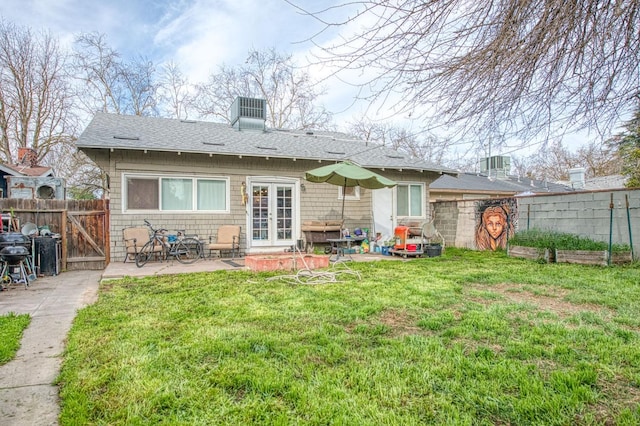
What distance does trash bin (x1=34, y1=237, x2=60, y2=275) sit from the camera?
7.40m

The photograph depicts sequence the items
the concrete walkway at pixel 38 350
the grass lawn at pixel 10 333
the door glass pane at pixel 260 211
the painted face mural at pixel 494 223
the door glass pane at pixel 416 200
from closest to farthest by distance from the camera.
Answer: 1. the concrete walkway at pixel 38 350
2. the grass lawn at pixel 10 333
3. the door glass pane at pixel 260 211
4. the painted face mural at pixel 494 223
5. the door glass pane at pixel 416 200

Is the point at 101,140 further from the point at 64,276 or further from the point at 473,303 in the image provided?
the point at 473,303

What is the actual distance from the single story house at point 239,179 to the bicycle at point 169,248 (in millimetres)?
340

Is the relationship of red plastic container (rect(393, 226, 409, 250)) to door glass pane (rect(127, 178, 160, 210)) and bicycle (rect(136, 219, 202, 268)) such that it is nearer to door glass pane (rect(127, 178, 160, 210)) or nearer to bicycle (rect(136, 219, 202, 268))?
bicycle (rect(136, 219, 202, 268))

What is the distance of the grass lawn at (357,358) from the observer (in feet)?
6.67

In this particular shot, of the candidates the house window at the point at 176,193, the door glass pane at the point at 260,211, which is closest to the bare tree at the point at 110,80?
the house window at the point at 176,193

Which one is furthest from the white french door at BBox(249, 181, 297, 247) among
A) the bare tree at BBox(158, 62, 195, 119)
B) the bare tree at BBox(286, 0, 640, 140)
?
the bare tree at BBox(158, 62, 195, 119)

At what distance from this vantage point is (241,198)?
9.82 metres

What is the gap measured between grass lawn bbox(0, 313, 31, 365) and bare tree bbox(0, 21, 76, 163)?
1551 centimetres

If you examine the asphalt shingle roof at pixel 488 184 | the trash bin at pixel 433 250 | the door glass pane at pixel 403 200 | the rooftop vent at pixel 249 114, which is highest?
the rooftop vent at pixel 249 114

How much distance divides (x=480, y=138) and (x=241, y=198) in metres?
7.88

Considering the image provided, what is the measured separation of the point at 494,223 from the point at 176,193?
8.84 m

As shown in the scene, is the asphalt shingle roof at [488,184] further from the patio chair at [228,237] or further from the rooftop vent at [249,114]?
the patio chair at [228,237]

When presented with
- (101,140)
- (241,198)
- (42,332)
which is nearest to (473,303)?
(42,332)
